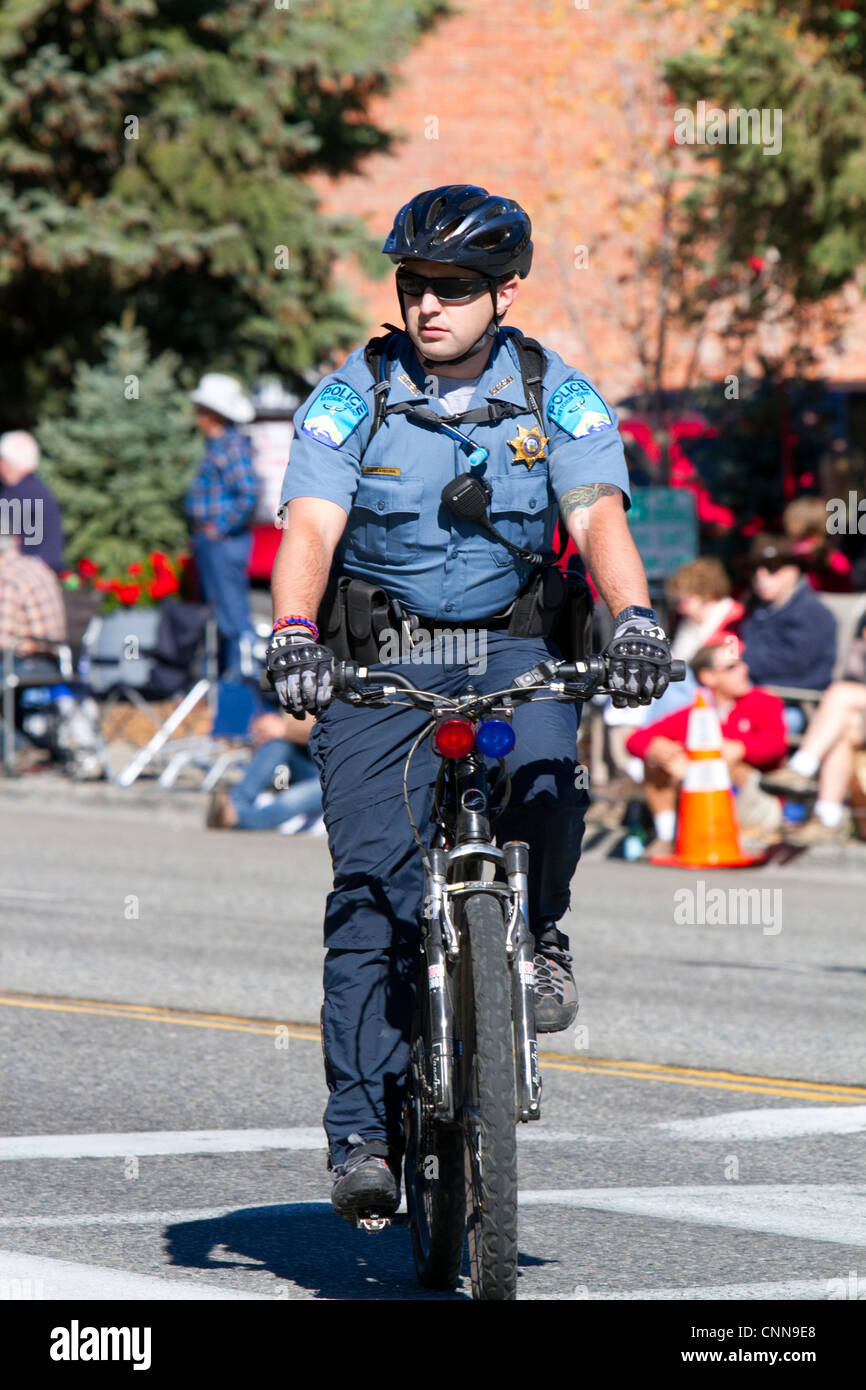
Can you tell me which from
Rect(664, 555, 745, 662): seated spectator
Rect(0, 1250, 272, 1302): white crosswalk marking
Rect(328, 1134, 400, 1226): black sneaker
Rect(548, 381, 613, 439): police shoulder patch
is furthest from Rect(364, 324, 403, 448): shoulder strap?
Rect(664, 555, 745, 662): seated spectator

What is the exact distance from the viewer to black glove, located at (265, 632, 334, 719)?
15.2ft

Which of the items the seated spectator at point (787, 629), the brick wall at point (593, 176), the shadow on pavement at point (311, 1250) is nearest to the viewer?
the shadow on pavement at point (311, 1250)

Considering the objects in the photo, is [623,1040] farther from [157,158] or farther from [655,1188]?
[157,158]

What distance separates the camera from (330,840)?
5.21m

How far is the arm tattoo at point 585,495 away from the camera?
5.14 m

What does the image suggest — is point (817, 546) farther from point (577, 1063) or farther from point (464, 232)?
point (464, 232)

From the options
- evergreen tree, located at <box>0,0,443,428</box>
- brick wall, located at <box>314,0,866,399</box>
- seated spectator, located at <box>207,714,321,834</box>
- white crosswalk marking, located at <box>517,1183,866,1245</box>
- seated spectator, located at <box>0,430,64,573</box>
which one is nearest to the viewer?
white crosswalk marking, located at <box>517,1183,866,1245</box>

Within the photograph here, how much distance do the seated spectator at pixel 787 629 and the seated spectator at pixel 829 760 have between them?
0.72 m

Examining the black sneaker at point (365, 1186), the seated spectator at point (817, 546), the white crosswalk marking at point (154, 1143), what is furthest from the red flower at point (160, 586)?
the black sneaker at point (365, 1186)

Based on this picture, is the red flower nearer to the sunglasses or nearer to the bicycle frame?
the sunglasses

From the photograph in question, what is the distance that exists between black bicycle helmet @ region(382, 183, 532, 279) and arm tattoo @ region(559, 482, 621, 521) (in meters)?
0.48

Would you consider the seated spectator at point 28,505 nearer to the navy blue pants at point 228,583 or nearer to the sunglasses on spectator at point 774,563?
the navy blue pants at point 228,583

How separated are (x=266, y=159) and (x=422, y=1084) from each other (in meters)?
18.6
